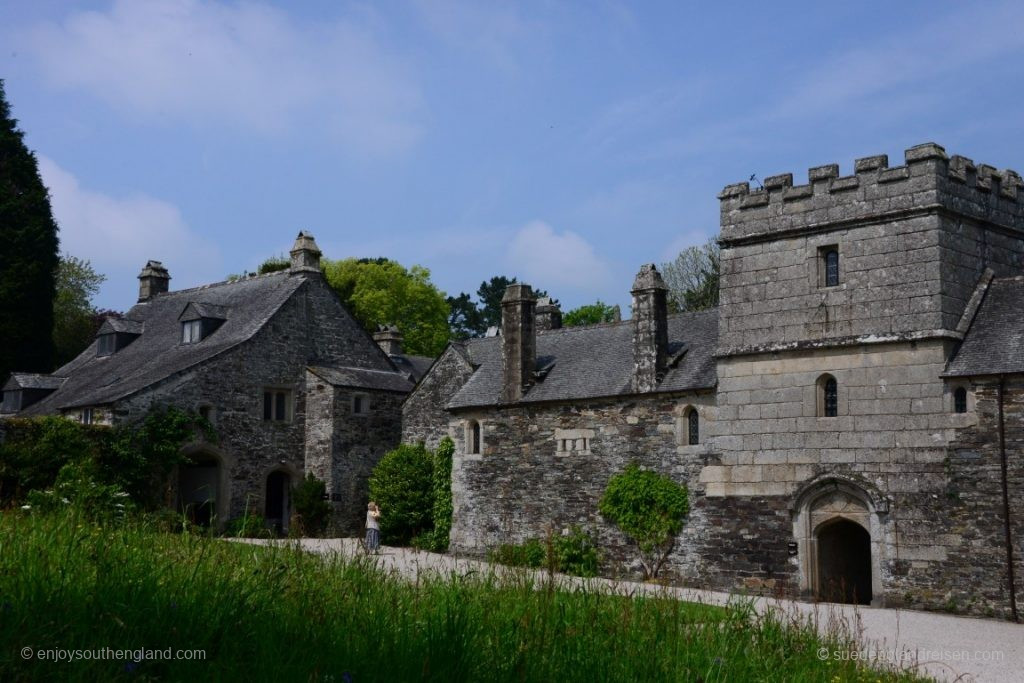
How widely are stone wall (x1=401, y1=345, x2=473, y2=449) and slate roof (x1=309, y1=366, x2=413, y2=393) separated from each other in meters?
1.62

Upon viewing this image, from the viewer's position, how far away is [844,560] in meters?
21.3

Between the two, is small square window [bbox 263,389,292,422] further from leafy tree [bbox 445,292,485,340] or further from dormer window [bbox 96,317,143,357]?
leafy tree [bbox 445,292,485,340]

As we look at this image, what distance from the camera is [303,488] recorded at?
31125mm

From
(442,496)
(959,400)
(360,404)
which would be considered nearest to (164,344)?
(360,404)

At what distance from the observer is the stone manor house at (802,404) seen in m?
19.1

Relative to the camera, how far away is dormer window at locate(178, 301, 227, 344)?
109 feet

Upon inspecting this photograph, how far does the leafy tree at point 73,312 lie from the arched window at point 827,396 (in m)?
35.0

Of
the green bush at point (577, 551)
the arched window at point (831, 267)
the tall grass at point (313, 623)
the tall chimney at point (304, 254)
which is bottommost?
the green bush at point (577, 551)

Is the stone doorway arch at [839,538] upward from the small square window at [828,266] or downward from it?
downward

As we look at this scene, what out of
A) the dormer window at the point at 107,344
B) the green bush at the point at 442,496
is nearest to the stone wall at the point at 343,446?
the green bush at the point at 442,496

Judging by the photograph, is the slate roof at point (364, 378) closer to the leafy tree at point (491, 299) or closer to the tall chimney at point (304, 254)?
the tall chimney at point (304, 254)

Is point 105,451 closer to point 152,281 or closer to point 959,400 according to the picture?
point 152,281

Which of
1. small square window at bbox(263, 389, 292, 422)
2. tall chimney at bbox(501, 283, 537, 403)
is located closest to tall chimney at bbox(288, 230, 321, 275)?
small square window at bbox(263, 389, 292, 422)

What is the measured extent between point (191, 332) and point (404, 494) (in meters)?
9.26
